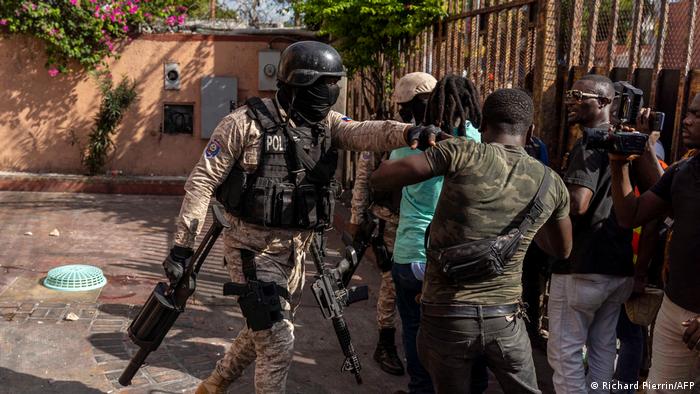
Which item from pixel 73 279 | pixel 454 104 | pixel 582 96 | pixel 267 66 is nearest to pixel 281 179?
pixel 454 104

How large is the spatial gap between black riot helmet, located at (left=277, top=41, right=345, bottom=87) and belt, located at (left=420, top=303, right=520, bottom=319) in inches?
53.1

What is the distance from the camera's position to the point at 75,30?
11.0 m

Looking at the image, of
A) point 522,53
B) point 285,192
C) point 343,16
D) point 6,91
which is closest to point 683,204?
point 285,192

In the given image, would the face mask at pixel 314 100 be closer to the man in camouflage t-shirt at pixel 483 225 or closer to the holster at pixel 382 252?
the man in camouflage t-shirt at pixel 483 225

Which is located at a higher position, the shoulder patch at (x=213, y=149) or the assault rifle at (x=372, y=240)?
the shoulder patch at (x=213, y=149)

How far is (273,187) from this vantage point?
341 cm

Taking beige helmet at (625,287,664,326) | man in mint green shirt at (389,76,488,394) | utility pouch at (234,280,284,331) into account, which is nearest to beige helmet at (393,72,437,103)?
man in mint green shirt at (389,76,488,394)

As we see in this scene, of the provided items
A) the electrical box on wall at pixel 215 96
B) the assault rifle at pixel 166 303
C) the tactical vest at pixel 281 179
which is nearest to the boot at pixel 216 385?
the assault rifle at pixel 166 303

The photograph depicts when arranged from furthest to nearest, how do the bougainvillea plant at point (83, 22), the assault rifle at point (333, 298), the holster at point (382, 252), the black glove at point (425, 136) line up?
the bougainvillea plant at point (83, 22)
the holster at point (382, 252)
the assault rifle at point (333, 298)
the black glove at point (425, 136)

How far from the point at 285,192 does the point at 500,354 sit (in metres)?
1.32

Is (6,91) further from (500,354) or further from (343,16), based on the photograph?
(500,354)

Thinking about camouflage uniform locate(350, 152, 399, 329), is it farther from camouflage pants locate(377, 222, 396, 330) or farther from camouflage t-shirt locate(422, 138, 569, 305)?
camouflage t-shirt locate(422, 138, 569, 305)

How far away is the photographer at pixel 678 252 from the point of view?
282 cm

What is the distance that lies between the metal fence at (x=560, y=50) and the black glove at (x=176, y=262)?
2649 mm
